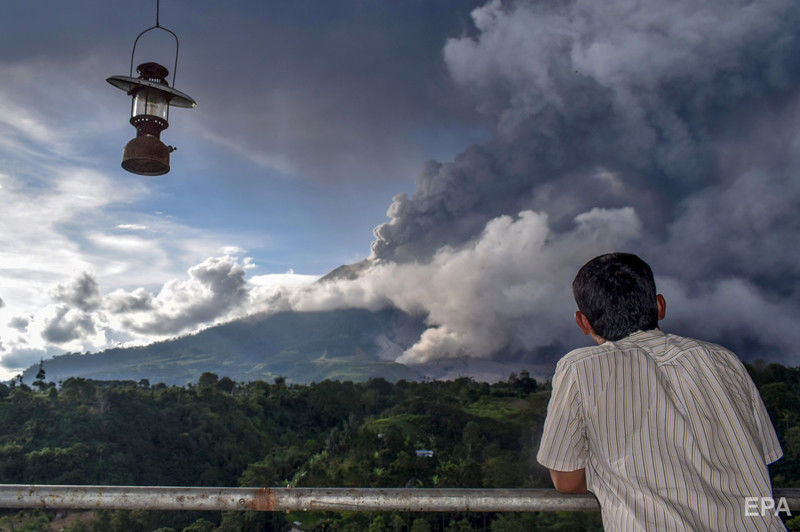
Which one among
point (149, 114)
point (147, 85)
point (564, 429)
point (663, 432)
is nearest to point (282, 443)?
point (149, 114)

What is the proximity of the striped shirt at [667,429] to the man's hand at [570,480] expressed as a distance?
99 millimetres

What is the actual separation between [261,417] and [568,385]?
70355 millimetres

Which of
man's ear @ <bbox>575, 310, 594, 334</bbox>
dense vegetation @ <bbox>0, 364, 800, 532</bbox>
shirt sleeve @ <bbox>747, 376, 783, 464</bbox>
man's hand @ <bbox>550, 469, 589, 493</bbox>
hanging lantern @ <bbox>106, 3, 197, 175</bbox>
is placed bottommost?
dense vegetation @ <bbox>0, 364, 800, 532</bbox>

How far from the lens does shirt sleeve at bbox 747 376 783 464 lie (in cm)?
115

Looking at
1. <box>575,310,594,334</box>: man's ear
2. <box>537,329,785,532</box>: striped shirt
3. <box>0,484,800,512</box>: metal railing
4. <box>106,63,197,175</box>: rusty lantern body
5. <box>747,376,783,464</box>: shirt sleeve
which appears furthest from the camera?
<box>106,63,197,175</box>: rusty lantern body

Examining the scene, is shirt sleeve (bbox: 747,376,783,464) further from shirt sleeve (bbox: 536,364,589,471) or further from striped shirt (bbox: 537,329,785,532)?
shirt sleeve (bbox: 536,364,589,471)

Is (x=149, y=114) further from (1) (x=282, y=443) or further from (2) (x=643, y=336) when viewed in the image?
(1) (x=282, y=443)

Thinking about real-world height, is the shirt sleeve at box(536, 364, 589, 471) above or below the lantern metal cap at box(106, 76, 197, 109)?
below

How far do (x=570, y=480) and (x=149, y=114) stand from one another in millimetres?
2973

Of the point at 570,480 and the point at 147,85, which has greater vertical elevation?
the point at 147,85

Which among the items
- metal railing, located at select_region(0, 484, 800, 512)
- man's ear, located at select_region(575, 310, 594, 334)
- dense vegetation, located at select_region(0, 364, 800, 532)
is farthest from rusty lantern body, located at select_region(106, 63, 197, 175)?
dense vegetation, located at select_region(0, 364, 800, 532)

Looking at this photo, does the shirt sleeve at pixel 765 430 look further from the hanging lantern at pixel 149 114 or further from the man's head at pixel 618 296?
the hanging lantern at pixel 149 114

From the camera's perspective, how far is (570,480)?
1.27 metres

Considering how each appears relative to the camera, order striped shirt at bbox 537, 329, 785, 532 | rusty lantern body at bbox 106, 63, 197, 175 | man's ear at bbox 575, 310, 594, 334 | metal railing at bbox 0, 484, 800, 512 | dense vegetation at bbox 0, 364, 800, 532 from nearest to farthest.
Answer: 1. striped shirt at bbox 537, 329, 785, 532
2. man's ear at bbox 575, 310, 594, 334
3. metal railing at bbox 0, 484, 800, 512
4. rusty lantern body at bbox 106, 63, 197, 175
5. dense vegetation at bbox 0, 364, 800, 532
